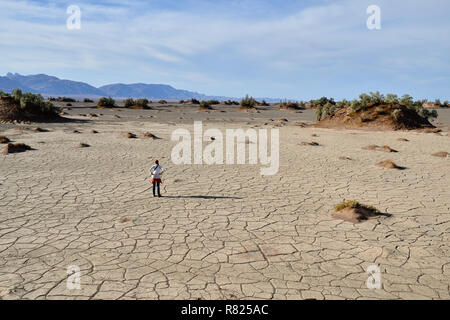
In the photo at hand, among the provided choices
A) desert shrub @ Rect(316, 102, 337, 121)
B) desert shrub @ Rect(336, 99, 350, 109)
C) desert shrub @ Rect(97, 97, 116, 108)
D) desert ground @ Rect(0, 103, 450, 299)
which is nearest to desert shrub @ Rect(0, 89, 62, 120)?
desert ground @ Rect(0, 103, 450, 299)

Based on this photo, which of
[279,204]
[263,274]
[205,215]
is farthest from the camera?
[279,204]

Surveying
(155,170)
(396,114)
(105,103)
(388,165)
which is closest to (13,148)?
(155,170)

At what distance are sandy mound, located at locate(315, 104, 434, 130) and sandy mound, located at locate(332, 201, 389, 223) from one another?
745 inches

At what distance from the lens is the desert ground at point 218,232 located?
4.43 metres

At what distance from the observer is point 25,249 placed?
5.38 meters

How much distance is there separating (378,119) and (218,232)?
22.7 m

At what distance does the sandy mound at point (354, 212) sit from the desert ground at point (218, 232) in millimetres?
187

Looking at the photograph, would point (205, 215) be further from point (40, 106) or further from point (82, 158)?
point (40, 106)

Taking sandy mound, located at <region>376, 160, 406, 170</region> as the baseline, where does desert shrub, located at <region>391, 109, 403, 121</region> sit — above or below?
above

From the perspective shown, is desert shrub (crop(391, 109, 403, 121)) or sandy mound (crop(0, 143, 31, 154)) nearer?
sandy mound (crop(0, 143, 31, 154))

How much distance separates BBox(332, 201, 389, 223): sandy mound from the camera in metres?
6.81

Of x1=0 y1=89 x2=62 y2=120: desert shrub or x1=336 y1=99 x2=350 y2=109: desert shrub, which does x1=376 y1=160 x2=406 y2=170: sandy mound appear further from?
x1=0 y1=89 x2=62 y2=120: desert shrub
